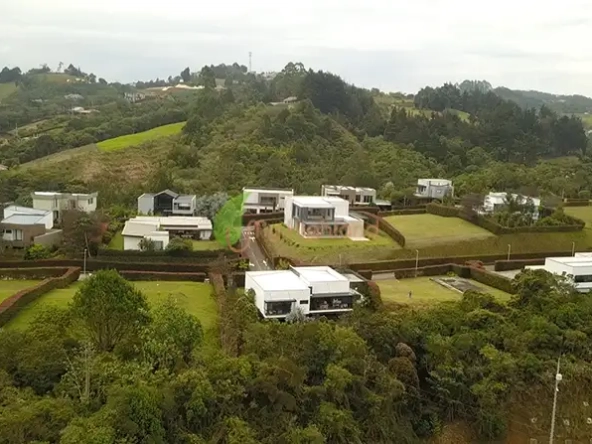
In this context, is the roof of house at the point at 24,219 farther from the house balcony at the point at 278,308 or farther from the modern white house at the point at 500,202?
the modern white house at the point at 500,202

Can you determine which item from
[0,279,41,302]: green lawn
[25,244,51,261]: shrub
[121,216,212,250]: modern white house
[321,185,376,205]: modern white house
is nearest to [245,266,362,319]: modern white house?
[121,216,212,250]: modern white house

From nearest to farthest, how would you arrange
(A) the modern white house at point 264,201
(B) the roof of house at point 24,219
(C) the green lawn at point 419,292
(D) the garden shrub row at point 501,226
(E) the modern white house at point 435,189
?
(C) the green lawn at point 419,292, (B) the roof of house at point 24,219, (D) the garden shrub row at point 501,226, (A) the modern white house at point 264,201, (E) the modern white house at point 435,189

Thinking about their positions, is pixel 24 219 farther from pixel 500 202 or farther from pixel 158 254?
pixel 500 202

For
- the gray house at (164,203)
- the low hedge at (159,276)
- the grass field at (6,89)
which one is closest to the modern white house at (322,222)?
the low hedge at (159,276)

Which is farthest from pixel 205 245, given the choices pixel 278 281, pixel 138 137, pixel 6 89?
pixel 6 89

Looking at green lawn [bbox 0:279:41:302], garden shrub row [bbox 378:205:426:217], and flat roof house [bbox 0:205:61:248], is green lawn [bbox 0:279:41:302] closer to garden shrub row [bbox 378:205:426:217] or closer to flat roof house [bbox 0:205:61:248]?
flat roof house [bbox 0:205:61:248]
